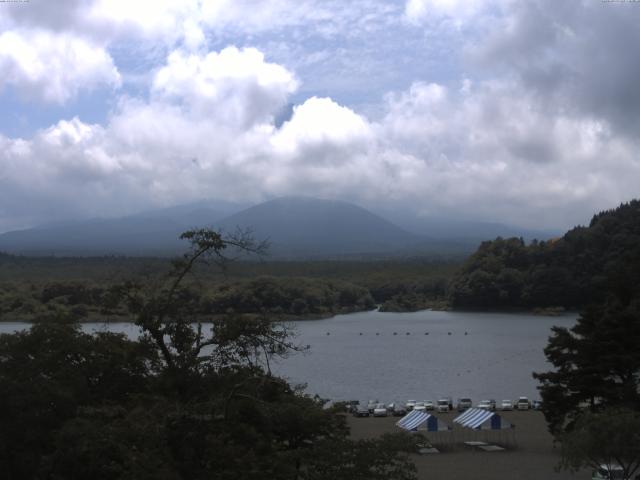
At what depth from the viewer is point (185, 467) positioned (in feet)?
15.7

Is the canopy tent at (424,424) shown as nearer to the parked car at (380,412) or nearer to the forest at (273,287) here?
the parked car at (380,412)

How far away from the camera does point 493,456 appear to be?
1277 cm

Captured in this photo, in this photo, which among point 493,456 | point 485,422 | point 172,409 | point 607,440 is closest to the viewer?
point 172,409

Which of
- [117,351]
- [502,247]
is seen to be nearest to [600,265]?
[502,247]

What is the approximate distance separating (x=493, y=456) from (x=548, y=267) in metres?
35.7

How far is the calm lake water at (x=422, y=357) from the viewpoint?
878 inches

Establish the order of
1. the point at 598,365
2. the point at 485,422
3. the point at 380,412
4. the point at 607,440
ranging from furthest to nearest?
the point at 380,412, the point at 485,422, the point at 598,365, the point at 607,440

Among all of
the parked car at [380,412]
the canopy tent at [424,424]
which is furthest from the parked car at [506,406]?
the canopy tent at [424,424]

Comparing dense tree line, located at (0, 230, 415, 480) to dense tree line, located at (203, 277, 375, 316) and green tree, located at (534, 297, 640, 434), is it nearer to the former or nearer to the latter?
green tree, located at (534, 297, 640, 434)

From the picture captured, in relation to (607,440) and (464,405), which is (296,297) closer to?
(464,405)

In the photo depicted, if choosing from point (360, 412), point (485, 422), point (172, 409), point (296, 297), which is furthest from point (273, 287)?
point (172, 409)

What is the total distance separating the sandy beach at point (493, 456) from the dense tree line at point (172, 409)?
17.3 ft

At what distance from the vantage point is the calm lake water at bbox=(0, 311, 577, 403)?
2230 cm

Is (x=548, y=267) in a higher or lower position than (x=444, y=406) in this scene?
higher
